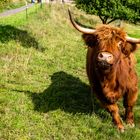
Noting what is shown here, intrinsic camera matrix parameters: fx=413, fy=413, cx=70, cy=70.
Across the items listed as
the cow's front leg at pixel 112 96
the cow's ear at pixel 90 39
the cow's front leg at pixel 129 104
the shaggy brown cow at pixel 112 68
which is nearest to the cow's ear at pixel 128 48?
the shaggy brown cow at pixel 112 68

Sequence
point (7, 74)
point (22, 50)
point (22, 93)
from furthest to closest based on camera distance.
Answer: point (22, 50) → point (7, 74) → point (22, 93)

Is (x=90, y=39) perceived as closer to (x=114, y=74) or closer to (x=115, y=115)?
(x=114, y=74)

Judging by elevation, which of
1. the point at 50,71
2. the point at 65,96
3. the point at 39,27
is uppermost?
the point at 65,96

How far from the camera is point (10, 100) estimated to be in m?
8.80

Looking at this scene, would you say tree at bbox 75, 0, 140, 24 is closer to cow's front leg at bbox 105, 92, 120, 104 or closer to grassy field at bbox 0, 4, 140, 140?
grassy field at bbox 0, 4, 140, 140

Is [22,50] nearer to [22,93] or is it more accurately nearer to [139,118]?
[22,93]

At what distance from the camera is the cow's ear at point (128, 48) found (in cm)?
Result: 753

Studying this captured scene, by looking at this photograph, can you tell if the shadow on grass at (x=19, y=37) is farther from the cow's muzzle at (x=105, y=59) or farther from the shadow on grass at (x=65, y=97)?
the cow's muzzle at (x=105, y=59)

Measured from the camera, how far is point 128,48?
24.8 ft

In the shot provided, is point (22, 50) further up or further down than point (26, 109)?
further down

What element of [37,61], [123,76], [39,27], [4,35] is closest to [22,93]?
[123,76]

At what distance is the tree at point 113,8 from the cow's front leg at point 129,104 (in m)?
21.7

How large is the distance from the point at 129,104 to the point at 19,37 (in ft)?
26.9

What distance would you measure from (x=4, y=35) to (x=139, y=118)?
27.4 ft
